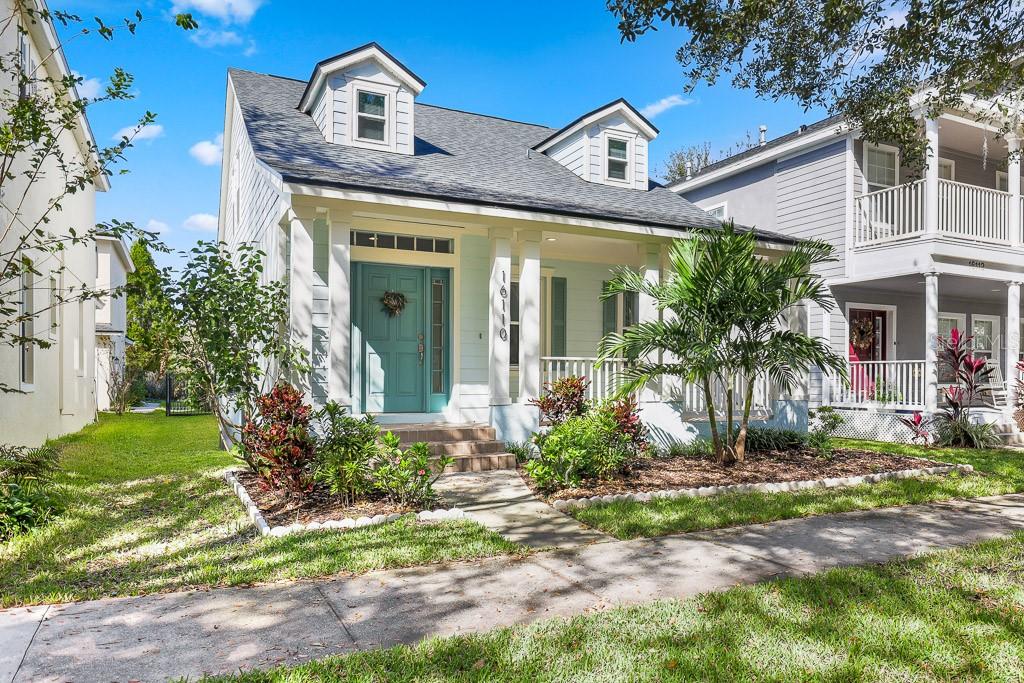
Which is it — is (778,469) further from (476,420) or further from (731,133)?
(731,133)

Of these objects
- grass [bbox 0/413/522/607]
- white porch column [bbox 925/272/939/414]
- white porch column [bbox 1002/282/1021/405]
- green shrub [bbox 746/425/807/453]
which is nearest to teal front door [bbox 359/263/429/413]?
grass [bbox 0/413/522/607]

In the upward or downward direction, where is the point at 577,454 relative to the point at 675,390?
downward

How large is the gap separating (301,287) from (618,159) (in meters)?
7.06

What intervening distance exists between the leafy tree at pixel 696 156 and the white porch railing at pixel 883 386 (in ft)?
69.4

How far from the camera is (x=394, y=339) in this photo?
912 centimetres

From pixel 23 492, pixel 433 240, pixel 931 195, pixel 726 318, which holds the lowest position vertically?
pixel 23 492

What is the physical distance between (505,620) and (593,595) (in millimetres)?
632

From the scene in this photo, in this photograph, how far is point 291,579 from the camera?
3910 mm

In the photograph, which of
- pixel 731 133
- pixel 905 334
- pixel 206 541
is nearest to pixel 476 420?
pixel 206 541

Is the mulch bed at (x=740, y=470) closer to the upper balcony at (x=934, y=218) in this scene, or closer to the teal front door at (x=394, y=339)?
the teal front door at (x=394, y=339)

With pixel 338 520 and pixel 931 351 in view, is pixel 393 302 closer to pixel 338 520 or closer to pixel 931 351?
pixel 338 520

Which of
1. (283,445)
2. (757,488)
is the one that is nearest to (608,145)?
(757,488)

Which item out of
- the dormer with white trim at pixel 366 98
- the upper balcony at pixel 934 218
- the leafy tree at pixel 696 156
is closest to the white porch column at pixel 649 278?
the dormer with white trim at pixel 366 98

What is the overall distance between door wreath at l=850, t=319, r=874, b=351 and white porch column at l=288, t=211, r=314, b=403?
450 inches
